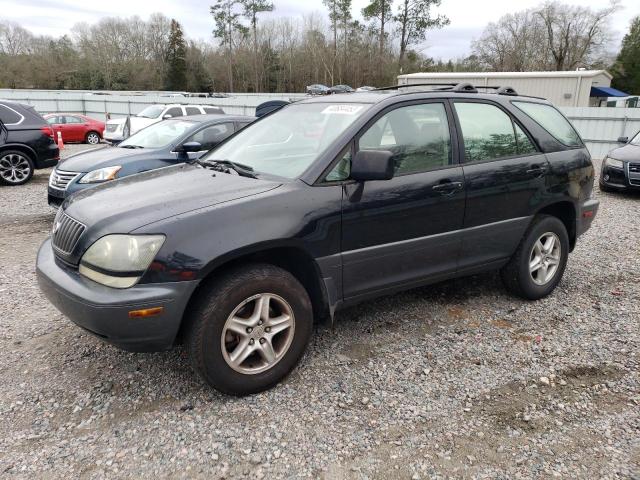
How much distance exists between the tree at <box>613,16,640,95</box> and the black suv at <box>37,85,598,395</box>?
58758 mm

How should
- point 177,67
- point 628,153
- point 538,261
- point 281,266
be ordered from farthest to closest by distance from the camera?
point 177,67
point 628,153
point 538,261
point 281,266

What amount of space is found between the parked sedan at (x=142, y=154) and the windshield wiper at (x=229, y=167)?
200 centimetres

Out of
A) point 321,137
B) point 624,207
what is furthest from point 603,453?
point 624,207

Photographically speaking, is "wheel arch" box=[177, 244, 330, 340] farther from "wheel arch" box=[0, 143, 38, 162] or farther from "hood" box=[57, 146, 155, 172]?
"wheel arch" box=[0, 143, 38, 162]

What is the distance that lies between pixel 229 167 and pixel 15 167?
338 inches

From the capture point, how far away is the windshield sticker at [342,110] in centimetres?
336

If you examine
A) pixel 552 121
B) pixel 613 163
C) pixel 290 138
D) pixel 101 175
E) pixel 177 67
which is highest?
pixel 177 67

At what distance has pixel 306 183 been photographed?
295 centimetres

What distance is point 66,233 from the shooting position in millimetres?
2861

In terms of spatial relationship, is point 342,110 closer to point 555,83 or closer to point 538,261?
point 538,261

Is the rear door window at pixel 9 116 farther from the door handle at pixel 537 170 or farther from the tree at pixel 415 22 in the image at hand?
the tree at pixel 415 22

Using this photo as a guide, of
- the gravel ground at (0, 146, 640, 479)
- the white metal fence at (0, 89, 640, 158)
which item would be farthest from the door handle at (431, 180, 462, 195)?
the white metal fence at (0, 89, 640, 158)

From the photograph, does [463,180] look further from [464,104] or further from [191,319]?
[191,319]

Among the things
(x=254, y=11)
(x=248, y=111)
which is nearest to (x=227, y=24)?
(x=254, y=11)
